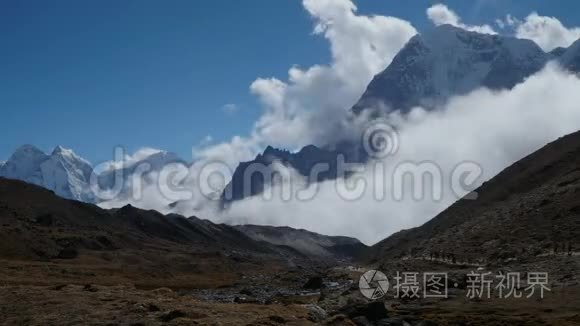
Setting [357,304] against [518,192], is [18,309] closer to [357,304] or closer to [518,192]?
[357,304]

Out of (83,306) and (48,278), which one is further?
(48,278)

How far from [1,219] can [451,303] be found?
159811 mm

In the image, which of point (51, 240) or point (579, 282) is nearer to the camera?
point (579, 282)

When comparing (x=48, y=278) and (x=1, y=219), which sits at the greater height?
(x=1, y=219)

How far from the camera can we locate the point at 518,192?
152000mm

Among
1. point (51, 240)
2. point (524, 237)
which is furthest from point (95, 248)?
point (524, 237)

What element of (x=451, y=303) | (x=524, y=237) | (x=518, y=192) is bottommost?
(x=451, y=303)

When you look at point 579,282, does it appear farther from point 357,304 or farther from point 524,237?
point 524,237

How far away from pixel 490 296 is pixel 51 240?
154042 mm

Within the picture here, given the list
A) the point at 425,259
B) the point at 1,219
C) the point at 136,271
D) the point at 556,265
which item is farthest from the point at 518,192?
the point at 1,219

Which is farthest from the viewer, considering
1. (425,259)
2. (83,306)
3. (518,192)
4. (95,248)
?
(95,248)

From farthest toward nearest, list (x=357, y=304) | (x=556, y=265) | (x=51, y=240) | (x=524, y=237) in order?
(x=51, y=240) < (x=524, y=237) < (x=556, y=265) < (x=357, y=304)

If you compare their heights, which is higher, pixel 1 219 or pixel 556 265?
pixel 1 219

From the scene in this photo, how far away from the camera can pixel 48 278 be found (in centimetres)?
12325
